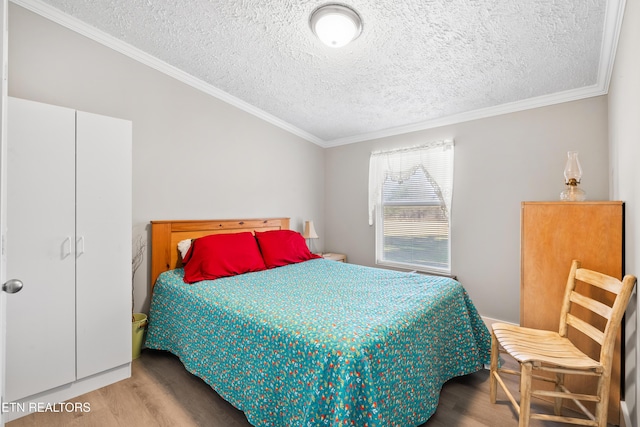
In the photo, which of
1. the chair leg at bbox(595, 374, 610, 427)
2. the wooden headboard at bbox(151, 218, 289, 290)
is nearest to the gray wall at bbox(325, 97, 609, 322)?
the chair leg at bbox(595, 374, 610, 427)

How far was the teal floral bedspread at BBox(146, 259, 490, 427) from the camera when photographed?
50.0 inches

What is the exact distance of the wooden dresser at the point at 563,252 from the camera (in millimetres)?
1742

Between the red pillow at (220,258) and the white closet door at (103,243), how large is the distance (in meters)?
0.50

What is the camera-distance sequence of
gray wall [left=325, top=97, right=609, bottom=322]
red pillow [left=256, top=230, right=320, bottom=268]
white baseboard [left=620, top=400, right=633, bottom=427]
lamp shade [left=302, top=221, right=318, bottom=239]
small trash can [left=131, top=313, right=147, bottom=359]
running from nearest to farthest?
white baseboard [left=620, top=400, right=633, bottom=427]
small trash can [left=131, top=313, right=147, bottom=359]
gray wall [left=325, top=97, right=609, bottom=322]
red pillow [left=256, top=230, right=320, bottom=268]
lamp shade [left=302, top=221, right=318, bottom=239]

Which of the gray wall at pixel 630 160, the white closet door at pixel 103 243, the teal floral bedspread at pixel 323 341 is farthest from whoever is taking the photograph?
the white closet door at pixel 103 243

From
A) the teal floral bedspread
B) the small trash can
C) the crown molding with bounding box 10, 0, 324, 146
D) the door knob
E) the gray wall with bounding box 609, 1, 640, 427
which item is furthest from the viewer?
the small trash can

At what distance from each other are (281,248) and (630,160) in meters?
2.75

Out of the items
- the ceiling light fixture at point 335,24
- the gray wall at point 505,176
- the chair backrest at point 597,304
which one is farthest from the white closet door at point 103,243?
the gray wall at point 505,176

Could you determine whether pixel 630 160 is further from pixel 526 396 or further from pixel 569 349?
pixel 526 396

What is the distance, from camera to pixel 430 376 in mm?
1703

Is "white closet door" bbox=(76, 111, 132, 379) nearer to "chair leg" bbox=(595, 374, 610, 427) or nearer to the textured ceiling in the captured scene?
the textured ceiling

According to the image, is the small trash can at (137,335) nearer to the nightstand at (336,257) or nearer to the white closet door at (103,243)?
the white closet door at (103,243)

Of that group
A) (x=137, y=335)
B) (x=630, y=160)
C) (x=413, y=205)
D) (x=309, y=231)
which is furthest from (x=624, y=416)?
(x=137, y=335)

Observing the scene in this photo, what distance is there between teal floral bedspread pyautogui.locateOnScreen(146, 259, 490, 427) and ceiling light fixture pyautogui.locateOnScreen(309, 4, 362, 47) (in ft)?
5.91
